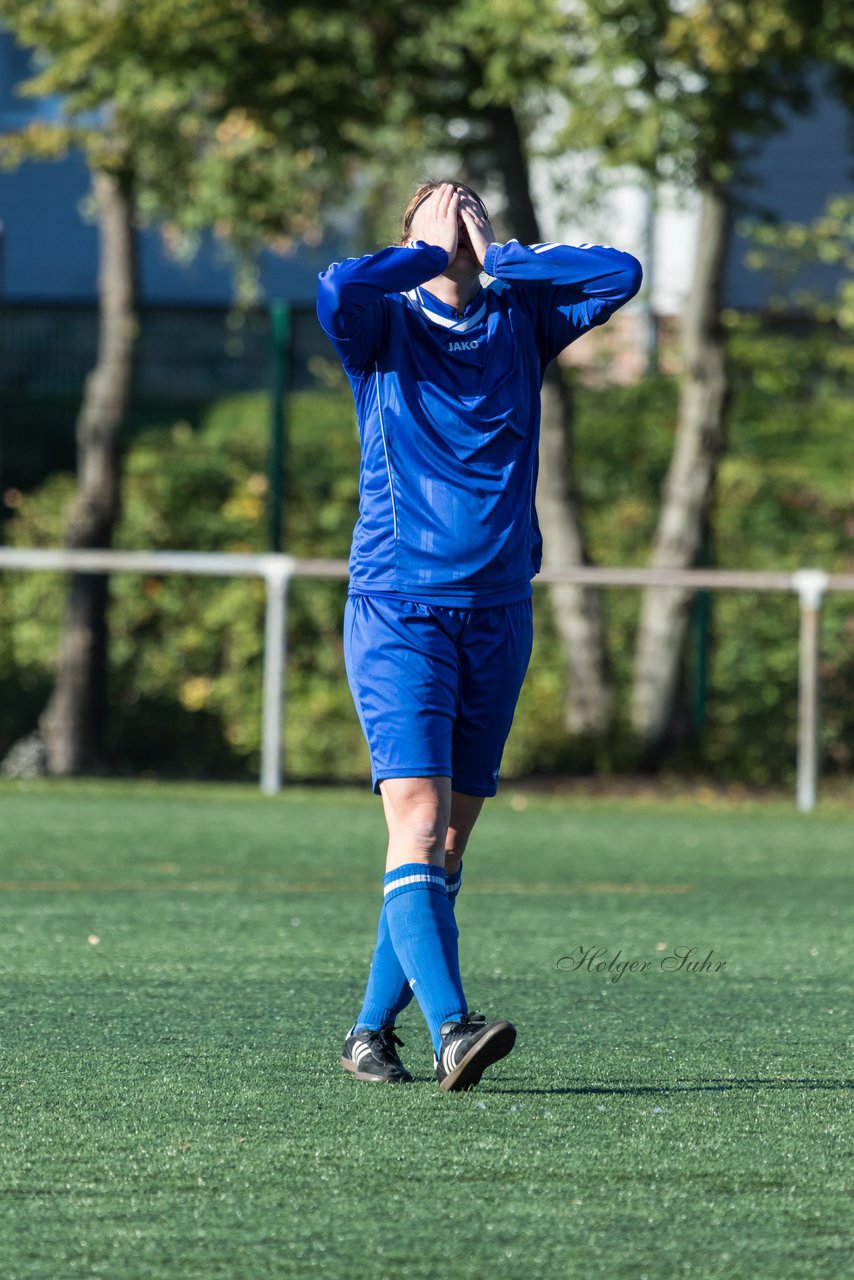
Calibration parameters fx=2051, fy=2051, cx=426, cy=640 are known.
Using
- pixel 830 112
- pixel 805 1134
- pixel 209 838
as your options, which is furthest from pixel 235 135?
pixel 830 112

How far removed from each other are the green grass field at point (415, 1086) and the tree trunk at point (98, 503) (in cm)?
468

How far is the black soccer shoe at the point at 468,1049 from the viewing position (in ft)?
13.1

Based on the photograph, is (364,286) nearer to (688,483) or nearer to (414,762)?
(414,762)

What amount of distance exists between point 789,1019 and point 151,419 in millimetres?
10703

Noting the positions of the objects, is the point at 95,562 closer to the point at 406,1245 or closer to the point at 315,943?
the point at 315,943

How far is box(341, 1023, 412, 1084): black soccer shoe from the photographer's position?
432 centimetres

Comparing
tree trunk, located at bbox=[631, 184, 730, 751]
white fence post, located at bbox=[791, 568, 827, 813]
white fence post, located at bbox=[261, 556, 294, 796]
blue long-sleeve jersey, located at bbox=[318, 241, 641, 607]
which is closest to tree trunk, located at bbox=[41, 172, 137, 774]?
white fence post, located at bbox=[261, 556, 294, 796]

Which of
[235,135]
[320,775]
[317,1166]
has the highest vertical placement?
[235,135]

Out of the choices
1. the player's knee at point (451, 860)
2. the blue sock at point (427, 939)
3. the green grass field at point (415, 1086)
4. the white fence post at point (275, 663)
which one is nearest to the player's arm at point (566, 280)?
the player's knee at point (451, 860)

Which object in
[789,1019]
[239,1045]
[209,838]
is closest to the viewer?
[239,1045]

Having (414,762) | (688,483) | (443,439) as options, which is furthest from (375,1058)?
(688,483)

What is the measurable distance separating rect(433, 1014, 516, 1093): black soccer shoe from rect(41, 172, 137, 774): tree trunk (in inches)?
Answer: 370

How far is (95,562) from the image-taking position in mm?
11633

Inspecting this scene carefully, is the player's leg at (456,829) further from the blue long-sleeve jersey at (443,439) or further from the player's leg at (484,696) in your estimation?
the blue long-sleeve jersey at (443,439)
